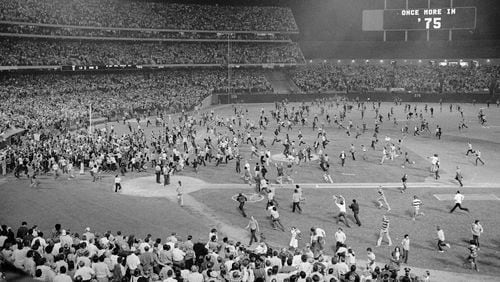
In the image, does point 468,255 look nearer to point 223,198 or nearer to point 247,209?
point 247,209

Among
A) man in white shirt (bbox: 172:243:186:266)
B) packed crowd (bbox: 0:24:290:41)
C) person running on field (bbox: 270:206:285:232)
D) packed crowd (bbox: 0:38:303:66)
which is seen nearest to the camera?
man in white shirt (bbox: 172:243:186:266)

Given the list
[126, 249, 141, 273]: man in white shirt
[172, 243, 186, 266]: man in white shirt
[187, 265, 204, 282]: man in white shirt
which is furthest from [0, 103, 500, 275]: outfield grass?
[187, 265, 204, 282]: man in white shirt

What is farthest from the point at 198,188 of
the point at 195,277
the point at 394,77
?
the point at 394,77

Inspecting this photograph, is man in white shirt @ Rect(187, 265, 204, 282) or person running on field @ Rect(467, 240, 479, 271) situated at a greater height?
man in white shirt @ Rect(187, 265, 204, 282)

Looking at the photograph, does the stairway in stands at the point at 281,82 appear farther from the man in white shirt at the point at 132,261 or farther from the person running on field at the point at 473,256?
the man in white shirt at the point at 132,261

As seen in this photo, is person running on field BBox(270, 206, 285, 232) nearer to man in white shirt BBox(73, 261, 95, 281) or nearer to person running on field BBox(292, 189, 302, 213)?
person running on field BBox(292, 189, 302, 213)

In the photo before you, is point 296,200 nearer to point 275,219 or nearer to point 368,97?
point 275,219
